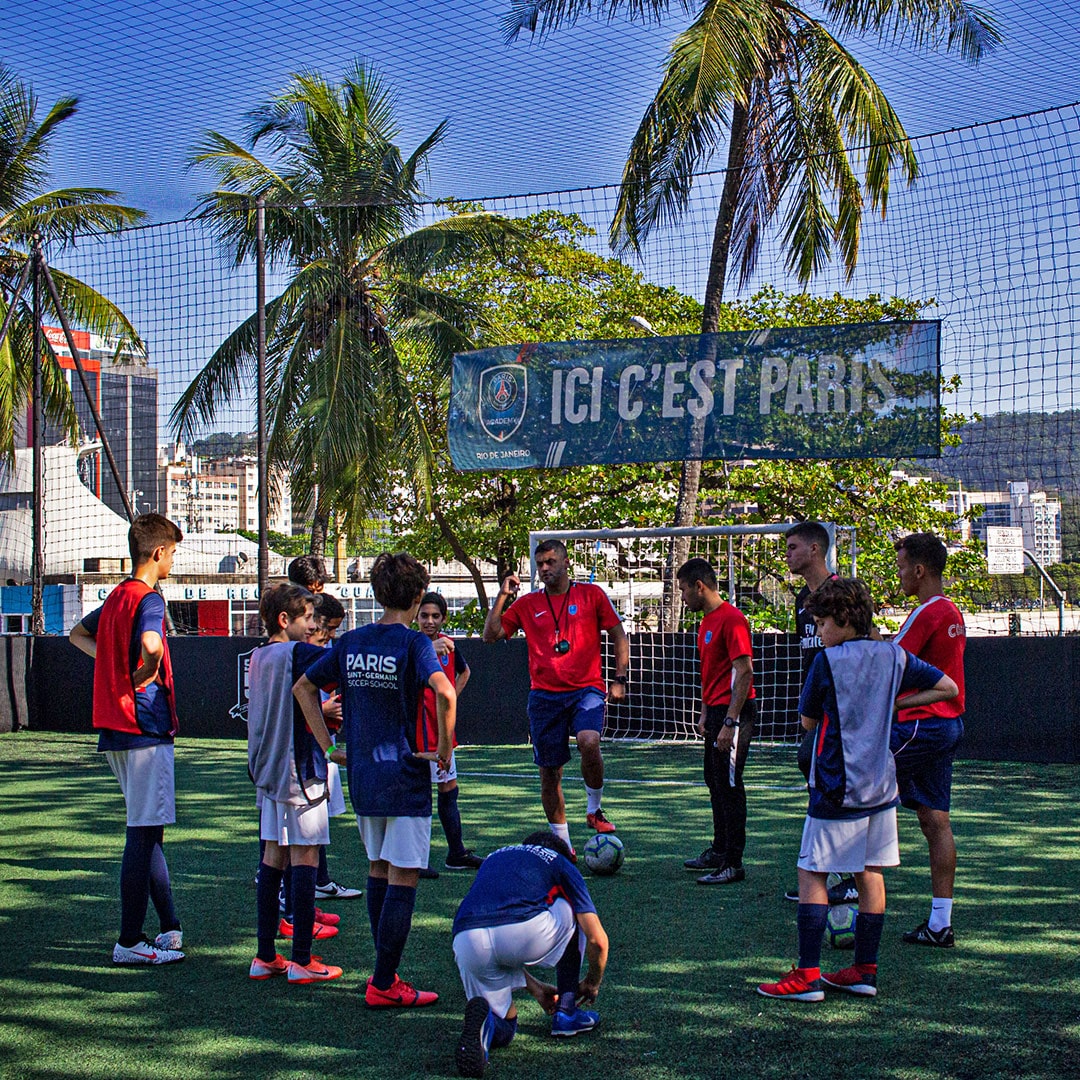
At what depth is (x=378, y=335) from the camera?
59.7 feet

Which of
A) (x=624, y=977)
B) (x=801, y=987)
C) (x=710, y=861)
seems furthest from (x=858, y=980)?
(x=710, y=861)

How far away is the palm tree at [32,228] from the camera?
56.5 feet

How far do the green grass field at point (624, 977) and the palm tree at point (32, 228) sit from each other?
10957mm

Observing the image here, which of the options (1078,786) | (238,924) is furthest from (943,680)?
(1078,786)

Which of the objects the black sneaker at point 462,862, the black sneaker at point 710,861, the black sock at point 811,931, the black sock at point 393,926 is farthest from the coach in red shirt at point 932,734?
the black sneaker at point 462,862

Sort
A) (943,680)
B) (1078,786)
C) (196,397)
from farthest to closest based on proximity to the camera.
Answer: (196,397) → (1078,786) → (943,680)

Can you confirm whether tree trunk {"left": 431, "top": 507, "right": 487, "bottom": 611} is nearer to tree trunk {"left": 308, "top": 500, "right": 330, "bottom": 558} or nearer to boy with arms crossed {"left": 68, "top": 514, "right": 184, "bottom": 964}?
tree trunk {"left": 308, "top": 500, "right": 330, "bottom": 558}

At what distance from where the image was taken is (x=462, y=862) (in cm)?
655

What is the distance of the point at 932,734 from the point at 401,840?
227 cm

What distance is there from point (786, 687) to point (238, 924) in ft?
25.0

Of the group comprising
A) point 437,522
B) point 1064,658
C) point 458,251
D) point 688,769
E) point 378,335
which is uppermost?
point 458,251

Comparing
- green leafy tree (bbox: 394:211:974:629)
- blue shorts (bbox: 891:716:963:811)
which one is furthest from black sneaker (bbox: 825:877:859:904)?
green leafy tree (bbox: 394:211:974:629)

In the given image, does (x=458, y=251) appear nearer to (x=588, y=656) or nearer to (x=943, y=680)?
(x=588, y=656)

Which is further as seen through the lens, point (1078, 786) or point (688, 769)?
point (688, 769)
